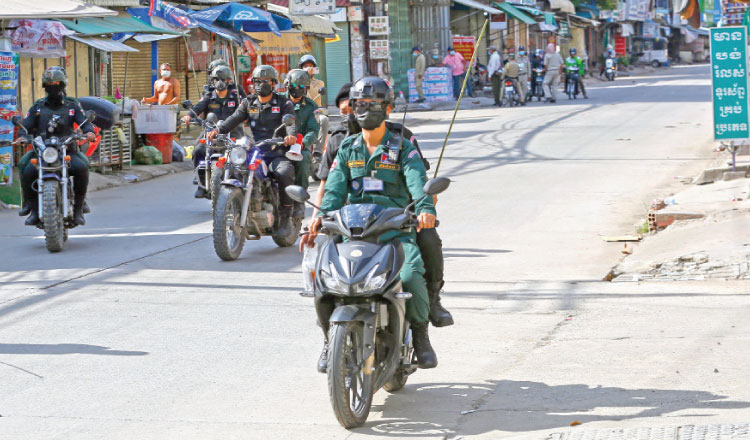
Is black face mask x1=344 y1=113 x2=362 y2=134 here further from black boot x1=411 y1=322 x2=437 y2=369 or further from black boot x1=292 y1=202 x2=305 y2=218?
black boot x1=292 y1=202 x2=305 y2=218

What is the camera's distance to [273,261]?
36.0ft

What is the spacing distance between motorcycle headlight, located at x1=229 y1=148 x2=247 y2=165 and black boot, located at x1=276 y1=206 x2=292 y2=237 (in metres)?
0.85

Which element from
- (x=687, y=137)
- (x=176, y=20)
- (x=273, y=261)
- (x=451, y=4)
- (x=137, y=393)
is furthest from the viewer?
(x=451, y=4)

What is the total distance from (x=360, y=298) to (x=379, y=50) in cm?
3351

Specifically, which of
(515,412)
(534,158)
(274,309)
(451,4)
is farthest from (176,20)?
(451,4)

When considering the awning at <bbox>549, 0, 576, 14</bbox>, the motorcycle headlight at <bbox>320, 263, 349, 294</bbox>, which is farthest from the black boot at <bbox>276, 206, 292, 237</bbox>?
the awning at <bbox>549, 0, 576, 14</bbox>

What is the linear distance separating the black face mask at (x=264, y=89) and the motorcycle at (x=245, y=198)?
17.3 inches

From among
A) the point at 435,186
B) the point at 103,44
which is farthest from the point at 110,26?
the point at 435,186

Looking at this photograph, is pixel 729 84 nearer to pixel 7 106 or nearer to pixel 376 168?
pixel 7 106

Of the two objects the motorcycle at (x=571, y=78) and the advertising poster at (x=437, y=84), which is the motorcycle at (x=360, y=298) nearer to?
the advertising poster at (x=437, y=84)

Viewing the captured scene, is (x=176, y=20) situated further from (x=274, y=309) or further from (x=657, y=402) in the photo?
(x=657, y=402)

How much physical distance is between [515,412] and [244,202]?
567 cm

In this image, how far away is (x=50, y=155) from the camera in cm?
1148

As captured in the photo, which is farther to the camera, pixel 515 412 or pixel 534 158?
pixel 534 158
